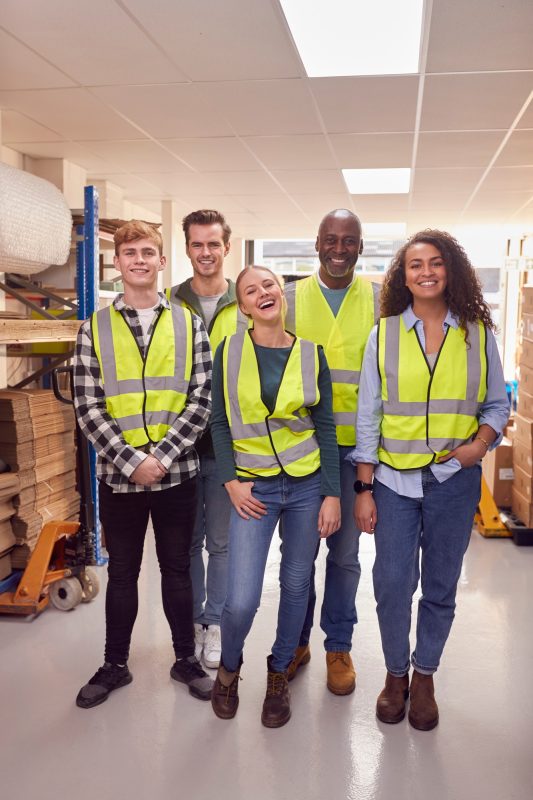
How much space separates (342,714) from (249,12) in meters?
2.86

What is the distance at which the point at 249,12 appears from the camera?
9.78 feet

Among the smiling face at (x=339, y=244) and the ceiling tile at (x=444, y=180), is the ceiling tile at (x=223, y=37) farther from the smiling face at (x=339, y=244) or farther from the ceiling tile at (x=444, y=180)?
the ceiling tile at (x=444, y=180)

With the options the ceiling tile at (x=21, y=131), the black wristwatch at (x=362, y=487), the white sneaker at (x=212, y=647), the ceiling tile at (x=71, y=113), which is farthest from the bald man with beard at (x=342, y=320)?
the ceiling tile at (x=21, y=131)

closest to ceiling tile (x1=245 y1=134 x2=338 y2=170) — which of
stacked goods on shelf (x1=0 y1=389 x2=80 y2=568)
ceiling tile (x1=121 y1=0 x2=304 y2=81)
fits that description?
ceiling tile (x1=121 y1=0 x2=304 y2=81)

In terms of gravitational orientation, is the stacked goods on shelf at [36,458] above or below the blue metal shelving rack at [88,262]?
below

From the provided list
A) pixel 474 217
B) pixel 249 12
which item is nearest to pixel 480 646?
pixel 249 12

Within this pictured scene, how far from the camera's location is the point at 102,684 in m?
2.51

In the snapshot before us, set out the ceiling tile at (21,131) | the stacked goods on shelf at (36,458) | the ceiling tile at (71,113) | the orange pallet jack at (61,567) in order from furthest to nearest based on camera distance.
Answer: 1. the ceiling tile at (21,131)
2. the ceiling tile at (71,113)
3. the stacked goods on shelf at (36,458)
4. the orange pallet jack at (61,567)

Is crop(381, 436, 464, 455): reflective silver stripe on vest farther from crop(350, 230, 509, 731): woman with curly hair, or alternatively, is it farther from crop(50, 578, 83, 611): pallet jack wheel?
crop(50, 578, 83, 611): pallet jack wheel

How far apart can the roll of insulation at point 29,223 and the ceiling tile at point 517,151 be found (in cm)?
312

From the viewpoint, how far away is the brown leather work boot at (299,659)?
8.68ft

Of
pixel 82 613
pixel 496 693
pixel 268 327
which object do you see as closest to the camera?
pixel 268 327

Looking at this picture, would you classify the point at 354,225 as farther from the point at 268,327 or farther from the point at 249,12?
the point at 249,12

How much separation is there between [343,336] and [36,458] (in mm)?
2000
